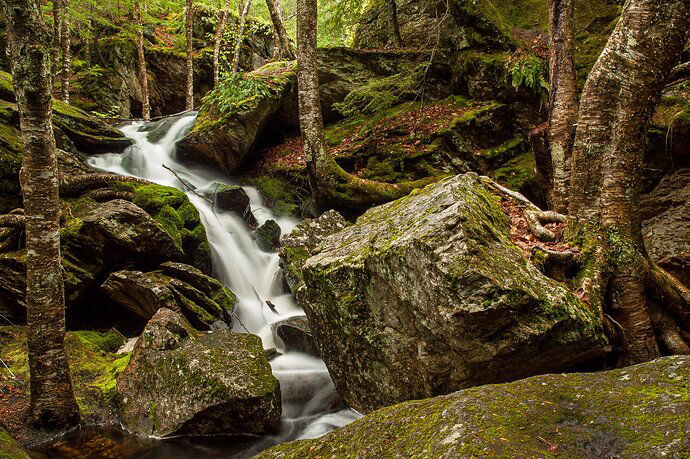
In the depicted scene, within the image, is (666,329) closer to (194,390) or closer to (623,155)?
(623,155)

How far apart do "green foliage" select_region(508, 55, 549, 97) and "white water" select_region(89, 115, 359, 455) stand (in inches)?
248

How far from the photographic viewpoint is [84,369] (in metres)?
5.70

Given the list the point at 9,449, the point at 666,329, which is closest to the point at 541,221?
the point at 666,329

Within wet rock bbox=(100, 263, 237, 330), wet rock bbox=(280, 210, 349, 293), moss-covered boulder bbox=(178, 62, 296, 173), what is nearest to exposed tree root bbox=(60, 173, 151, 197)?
wet rock bbox=(100, 263, 237, 330)

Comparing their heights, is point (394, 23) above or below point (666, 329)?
above

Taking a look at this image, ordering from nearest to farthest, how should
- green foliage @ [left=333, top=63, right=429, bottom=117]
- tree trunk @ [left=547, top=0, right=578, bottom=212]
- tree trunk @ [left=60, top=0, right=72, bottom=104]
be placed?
tree trunk @ [left=547, top=0, right=578, bottom=212] → green foliage @ [left=333, top=63, right=429, bottom=117] → tree trunk @ [left=60, top=0, right=72, bottom=104]

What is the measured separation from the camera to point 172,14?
75.8 ft

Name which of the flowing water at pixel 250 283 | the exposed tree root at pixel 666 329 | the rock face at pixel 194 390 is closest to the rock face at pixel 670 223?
the exposed tree root at pixel 666 329

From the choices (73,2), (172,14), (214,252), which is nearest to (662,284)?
(214,252)

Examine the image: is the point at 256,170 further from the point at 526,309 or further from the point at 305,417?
the point at 526,309

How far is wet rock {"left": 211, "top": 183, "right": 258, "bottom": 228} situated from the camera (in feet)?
34.7

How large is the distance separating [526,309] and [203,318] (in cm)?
543

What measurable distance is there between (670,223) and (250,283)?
7543 millimetres

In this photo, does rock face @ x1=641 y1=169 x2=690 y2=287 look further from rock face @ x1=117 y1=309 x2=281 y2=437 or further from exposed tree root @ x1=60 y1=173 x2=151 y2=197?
exposed tree root @ x1=60 y1=173 x2=151 y2=197
